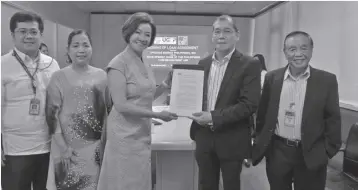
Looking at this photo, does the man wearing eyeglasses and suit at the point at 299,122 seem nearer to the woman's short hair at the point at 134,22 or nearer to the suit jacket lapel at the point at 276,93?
the suit jacket lapel at the point at 276,93

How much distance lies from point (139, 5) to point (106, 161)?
6.53 metres

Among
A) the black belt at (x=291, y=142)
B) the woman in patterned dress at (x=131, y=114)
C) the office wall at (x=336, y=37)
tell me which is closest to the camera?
the woman in patterned dress at (x=131, y=114)

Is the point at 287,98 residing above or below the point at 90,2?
below

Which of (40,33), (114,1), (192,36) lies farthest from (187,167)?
(192,36)

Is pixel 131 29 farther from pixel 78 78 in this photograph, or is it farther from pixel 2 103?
Result: pixel 2 103

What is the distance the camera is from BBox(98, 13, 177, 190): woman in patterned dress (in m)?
1.57

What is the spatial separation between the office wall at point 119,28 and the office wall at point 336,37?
9.20ft

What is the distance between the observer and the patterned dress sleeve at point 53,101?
170cm

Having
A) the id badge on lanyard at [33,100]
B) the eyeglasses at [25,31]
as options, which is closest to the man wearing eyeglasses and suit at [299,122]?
the id badge on lanyard at [33,100]

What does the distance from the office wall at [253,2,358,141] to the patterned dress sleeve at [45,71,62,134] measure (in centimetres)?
333

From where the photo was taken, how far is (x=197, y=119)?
63.7 inches

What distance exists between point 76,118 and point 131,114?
1.20 feet

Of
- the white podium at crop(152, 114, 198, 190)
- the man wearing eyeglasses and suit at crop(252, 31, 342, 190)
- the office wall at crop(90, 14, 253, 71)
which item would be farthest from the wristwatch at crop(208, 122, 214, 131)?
the office wall at crop(90, 14, 253, 71)

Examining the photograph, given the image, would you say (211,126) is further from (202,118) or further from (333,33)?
(333,33)
